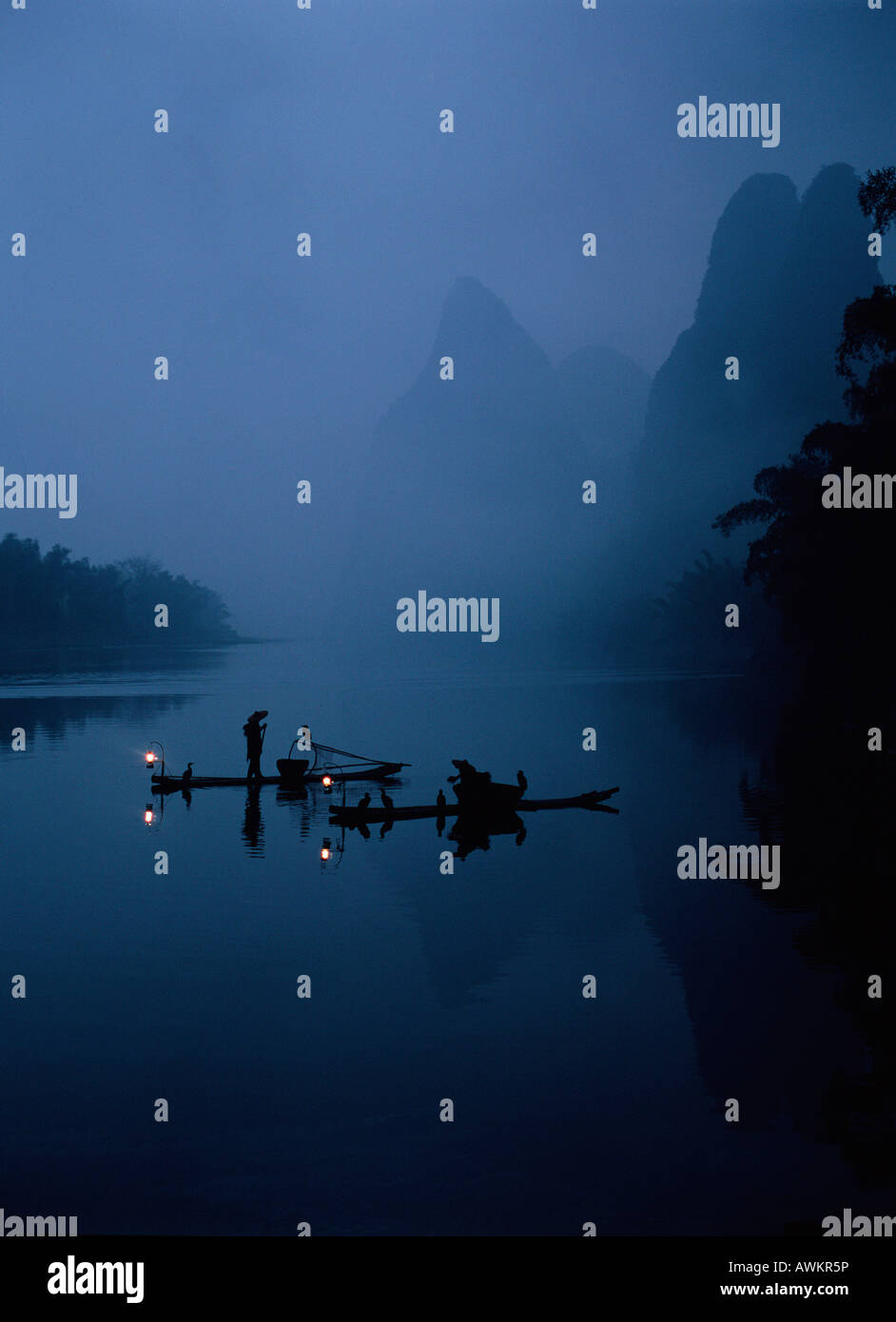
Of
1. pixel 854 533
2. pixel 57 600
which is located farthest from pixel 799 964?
pixel 57 600

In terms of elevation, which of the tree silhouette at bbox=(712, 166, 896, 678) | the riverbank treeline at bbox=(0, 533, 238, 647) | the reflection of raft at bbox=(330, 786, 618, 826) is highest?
the riverbank treeline at bbox=(0, 533, 238, 647)

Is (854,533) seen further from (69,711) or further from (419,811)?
(69,711)

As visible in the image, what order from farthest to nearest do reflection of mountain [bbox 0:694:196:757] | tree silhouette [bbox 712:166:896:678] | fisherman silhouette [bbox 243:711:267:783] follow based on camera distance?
1. reflection of mountain [bbox 0:694:196:757]
2. tree silhouette [bbox 712:166:896:678]
3. fisherman silhouette [bbox 243:711:267:783]

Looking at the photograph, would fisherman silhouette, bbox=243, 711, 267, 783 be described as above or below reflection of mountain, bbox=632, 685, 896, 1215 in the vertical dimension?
above

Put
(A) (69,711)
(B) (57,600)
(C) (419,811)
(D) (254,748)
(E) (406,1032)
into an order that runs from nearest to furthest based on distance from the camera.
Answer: (E) (406,1032) → (C) (419,811) → (D) (254,748) → (A) (69,711) → (B) (57,600)

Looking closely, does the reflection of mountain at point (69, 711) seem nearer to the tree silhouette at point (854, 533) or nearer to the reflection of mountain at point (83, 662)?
the reflection of mountain at point (83, 662)

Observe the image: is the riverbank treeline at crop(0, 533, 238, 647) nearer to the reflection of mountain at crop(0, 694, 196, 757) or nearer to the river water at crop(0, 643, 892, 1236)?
the reflection of mountain at crop(0, 694, 196, 757)

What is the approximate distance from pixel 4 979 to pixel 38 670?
301 ft

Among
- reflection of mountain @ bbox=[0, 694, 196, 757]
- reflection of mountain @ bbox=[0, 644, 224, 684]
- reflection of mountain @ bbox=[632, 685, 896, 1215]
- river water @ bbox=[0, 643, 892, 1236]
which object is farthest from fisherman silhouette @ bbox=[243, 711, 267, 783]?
reflection of mountain @ bbox=[0, 644, 224, 684]

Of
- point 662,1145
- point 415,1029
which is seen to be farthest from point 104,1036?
point 662,1145

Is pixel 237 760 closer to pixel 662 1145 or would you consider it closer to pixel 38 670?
pixel 662 1145

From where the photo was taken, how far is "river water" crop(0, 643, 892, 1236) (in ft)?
29.9

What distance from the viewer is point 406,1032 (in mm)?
12734

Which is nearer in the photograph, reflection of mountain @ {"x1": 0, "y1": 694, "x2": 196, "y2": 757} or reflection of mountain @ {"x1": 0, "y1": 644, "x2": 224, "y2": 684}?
reflection of mountain @ {"x1": 0, "y1": 694, "x2": 196, "y2": 757}
